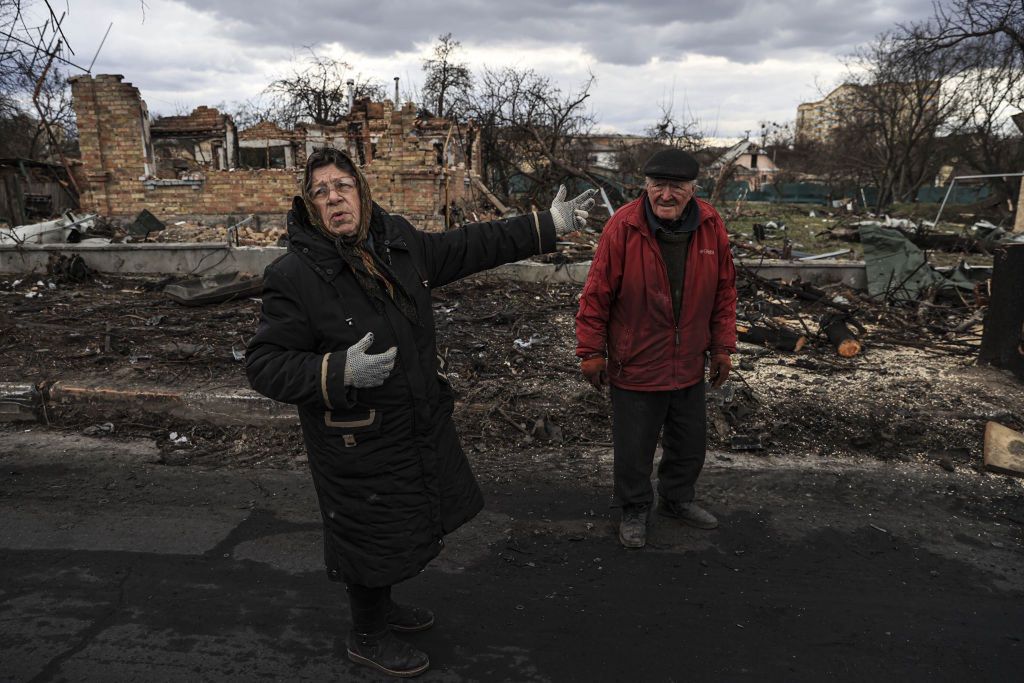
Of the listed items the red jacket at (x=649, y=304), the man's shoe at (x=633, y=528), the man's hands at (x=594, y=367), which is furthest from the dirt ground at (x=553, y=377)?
the red jacket at (x=649, y=304)

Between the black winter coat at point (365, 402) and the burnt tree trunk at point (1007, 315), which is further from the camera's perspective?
the burnt tree trunk at point (1007, 315)

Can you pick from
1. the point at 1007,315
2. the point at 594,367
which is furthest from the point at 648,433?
the point at 1007,315

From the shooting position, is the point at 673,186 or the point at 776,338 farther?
the point at 776,338

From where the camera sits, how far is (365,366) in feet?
6.54

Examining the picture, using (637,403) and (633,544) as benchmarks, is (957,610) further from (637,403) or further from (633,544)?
(637,403)

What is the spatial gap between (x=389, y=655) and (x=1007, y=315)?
6.08 metres

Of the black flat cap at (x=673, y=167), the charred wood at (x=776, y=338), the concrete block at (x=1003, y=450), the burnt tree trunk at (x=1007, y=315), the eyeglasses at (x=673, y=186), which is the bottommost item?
the concrete block at (x=1003, y=450)

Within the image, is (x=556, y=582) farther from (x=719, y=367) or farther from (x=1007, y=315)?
(x=1007, y=315)

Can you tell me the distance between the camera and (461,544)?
334cm

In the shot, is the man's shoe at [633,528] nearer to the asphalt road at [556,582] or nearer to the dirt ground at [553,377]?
the asphalt road at [556,582]

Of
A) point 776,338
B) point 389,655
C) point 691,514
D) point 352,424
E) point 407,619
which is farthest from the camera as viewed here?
point 776,338

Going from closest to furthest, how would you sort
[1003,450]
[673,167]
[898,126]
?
[673,167], [1003,450], [898,126]

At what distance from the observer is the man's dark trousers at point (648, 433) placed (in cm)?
328

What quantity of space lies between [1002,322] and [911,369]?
830 mm
